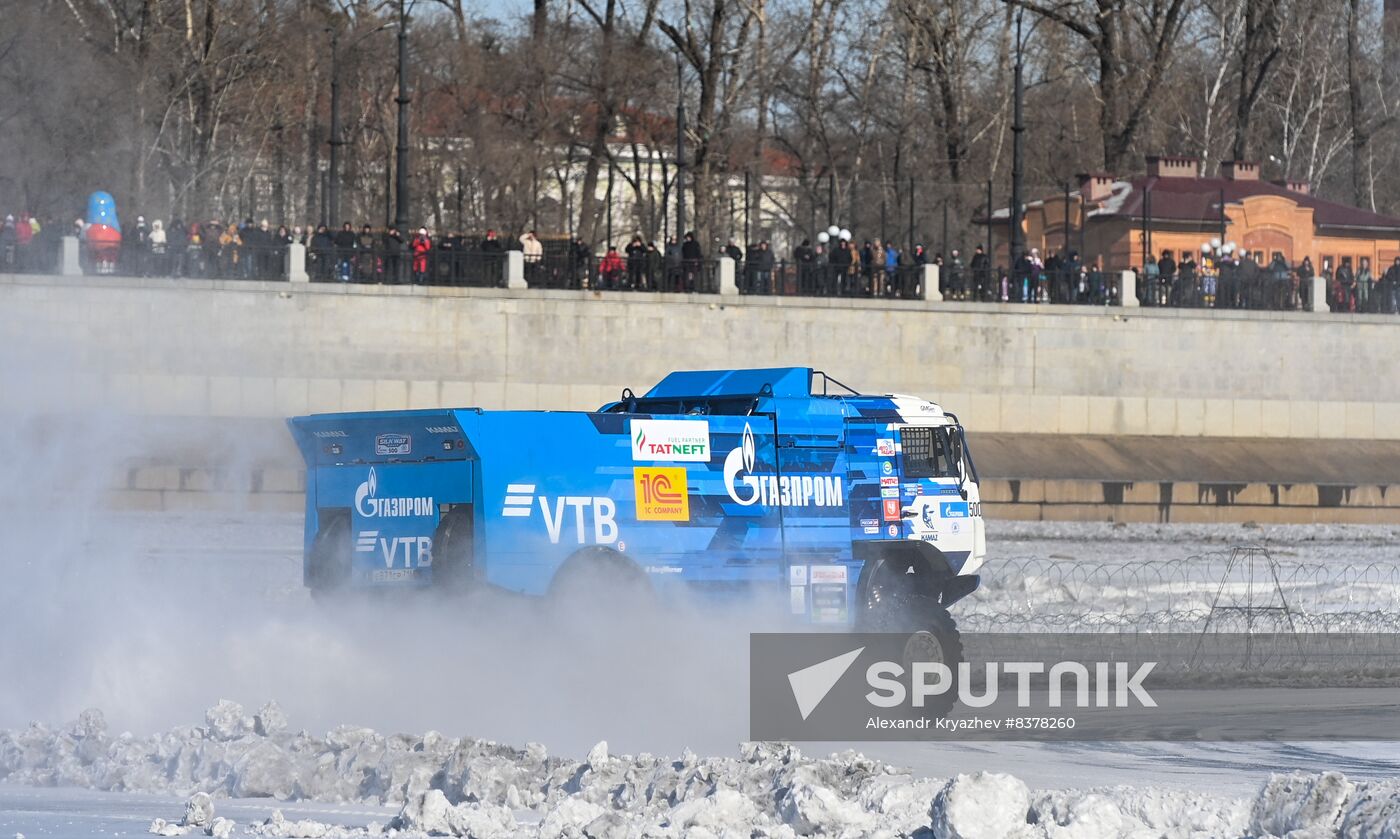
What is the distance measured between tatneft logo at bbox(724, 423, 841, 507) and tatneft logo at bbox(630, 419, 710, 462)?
0.26 metres

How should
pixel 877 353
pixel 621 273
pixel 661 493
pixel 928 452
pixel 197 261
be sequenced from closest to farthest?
1. pixel 661 493
2. pixel 928 452
3. pixel 197 261
4. pixel 621 273
5. pixel 877 353

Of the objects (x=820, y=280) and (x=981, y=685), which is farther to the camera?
(x=820, y=280)

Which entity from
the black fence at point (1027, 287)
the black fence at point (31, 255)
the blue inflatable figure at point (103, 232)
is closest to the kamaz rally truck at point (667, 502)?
the black fence at point (31, 255)

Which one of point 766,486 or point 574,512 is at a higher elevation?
point 766,486

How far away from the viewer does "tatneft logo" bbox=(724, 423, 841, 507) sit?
49.0 ft

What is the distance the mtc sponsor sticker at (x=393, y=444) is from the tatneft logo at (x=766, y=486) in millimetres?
2621

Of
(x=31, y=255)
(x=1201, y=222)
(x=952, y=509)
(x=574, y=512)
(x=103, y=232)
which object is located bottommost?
(x=952, y=509)

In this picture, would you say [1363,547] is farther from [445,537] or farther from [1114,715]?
[445,537]

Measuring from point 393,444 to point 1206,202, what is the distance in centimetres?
4420

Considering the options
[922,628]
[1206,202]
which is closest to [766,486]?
[922,628]

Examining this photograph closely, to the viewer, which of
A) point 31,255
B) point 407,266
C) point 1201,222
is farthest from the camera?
point 1201,222

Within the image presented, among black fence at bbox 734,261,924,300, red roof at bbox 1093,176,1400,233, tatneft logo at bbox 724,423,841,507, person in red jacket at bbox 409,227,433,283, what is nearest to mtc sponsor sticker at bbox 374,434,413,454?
tatneft logo at bbox 724,423,841,507

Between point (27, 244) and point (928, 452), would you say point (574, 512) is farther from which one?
point (27, 244)

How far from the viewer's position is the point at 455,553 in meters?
14.0
